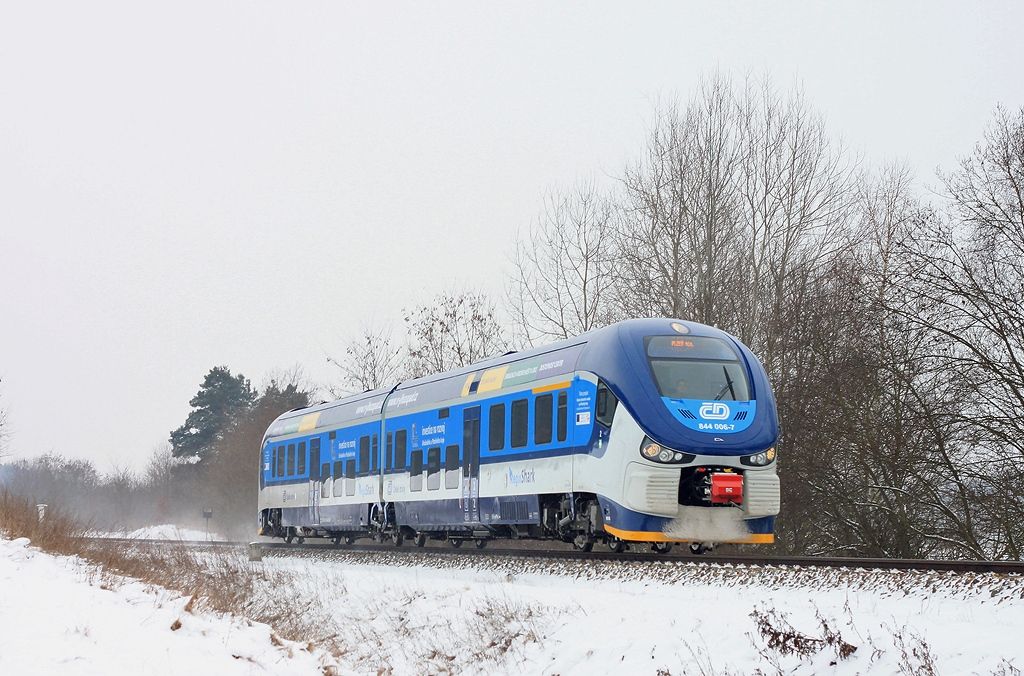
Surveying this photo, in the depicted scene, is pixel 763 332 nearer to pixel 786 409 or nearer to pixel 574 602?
pixel 786 409

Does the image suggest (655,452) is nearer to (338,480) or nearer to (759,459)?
(759,459)

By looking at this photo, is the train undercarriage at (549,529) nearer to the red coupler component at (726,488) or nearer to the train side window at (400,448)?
the train side window at (400,448)

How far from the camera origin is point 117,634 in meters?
10.3

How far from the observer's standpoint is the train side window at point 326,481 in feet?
88.2

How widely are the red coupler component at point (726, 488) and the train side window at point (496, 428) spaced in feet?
14.5

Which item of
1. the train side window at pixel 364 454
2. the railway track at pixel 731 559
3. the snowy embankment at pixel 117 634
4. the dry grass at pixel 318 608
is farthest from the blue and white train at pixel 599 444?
the snowy embankment at pixel 117 634

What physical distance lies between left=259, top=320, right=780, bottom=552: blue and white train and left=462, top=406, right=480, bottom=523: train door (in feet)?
0.12

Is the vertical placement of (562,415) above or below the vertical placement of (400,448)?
above

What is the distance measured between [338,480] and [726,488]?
12653mm

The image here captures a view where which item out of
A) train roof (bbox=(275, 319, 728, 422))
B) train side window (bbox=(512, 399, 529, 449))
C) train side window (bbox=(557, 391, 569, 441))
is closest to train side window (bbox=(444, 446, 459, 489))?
train roof (bbox=(275, 319, 728, 422))

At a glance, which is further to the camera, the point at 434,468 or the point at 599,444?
the point at 434,468

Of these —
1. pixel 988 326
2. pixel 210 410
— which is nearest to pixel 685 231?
pixel 988 326

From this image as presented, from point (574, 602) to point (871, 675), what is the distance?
194 inches

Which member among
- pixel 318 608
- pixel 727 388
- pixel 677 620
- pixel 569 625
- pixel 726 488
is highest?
pixel 727 388
